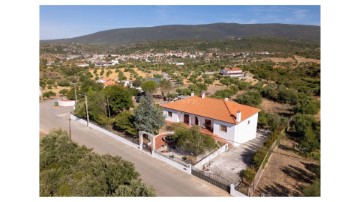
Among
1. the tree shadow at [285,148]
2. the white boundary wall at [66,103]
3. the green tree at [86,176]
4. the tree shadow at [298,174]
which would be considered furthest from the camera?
the white boundary wall at [66,103]

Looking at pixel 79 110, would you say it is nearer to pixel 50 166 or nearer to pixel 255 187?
pixel 50 166

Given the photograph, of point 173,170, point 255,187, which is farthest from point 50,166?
point 255,187

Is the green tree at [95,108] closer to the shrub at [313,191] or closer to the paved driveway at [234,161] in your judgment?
the paved driveway at [234,161]

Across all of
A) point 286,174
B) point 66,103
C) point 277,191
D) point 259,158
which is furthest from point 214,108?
point 66,103

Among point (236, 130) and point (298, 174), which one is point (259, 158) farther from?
point (236, 130)

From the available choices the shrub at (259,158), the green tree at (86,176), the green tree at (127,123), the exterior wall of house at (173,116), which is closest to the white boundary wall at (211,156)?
the shrub at (259,158)

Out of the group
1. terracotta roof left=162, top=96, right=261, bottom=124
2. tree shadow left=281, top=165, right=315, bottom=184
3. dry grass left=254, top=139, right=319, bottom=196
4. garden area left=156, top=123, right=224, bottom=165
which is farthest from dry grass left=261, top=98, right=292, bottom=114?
garden area left=156, top=123, right=224, bottom=165

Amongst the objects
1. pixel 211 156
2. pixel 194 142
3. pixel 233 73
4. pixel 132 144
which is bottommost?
pixel 211 156
